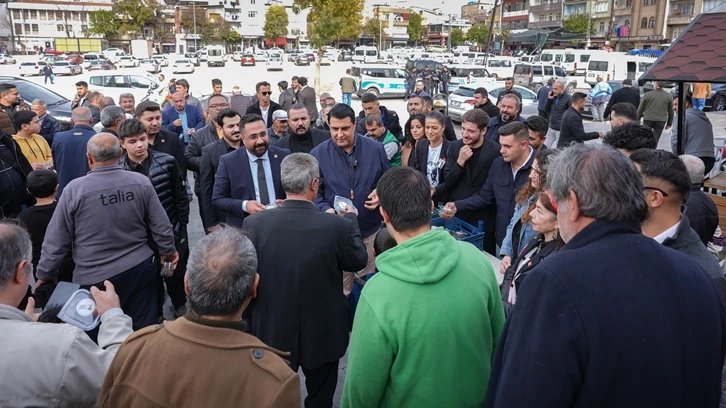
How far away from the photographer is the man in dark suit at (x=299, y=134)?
5.69 meters

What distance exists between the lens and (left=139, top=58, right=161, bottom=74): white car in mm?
46669

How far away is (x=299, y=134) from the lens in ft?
18.9

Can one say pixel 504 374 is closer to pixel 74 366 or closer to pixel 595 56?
pixel 74 366

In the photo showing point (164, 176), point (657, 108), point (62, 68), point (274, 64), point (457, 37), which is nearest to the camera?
point (164, 176)

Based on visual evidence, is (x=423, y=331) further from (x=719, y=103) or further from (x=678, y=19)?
(x=678, y=19)

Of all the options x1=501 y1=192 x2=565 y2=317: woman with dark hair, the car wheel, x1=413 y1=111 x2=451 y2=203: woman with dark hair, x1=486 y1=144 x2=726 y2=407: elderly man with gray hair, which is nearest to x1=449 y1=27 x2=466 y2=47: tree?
the car wheel

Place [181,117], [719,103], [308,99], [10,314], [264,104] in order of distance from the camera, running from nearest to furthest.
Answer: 1. [10,314]
2. [181,117]
3. [264,104]
4. [308,99]
5. [719,103]

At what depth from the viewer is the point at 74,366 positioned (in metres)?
1.82

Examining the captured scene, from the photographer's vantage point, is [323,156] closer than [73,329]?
No

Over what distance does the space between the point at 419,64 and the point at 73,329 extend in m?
30.3

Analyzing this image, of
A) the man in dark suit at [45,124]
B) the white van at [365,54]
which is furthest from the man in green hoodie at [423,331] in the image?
the white van at [365,54]

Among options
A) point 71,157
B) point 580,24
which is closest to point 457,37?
point 580,24

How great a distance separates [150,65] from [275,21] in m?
45.4

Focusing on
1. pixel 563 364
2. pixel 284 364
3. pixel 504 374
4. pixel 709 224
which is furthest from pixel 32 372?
pixel 709 224
